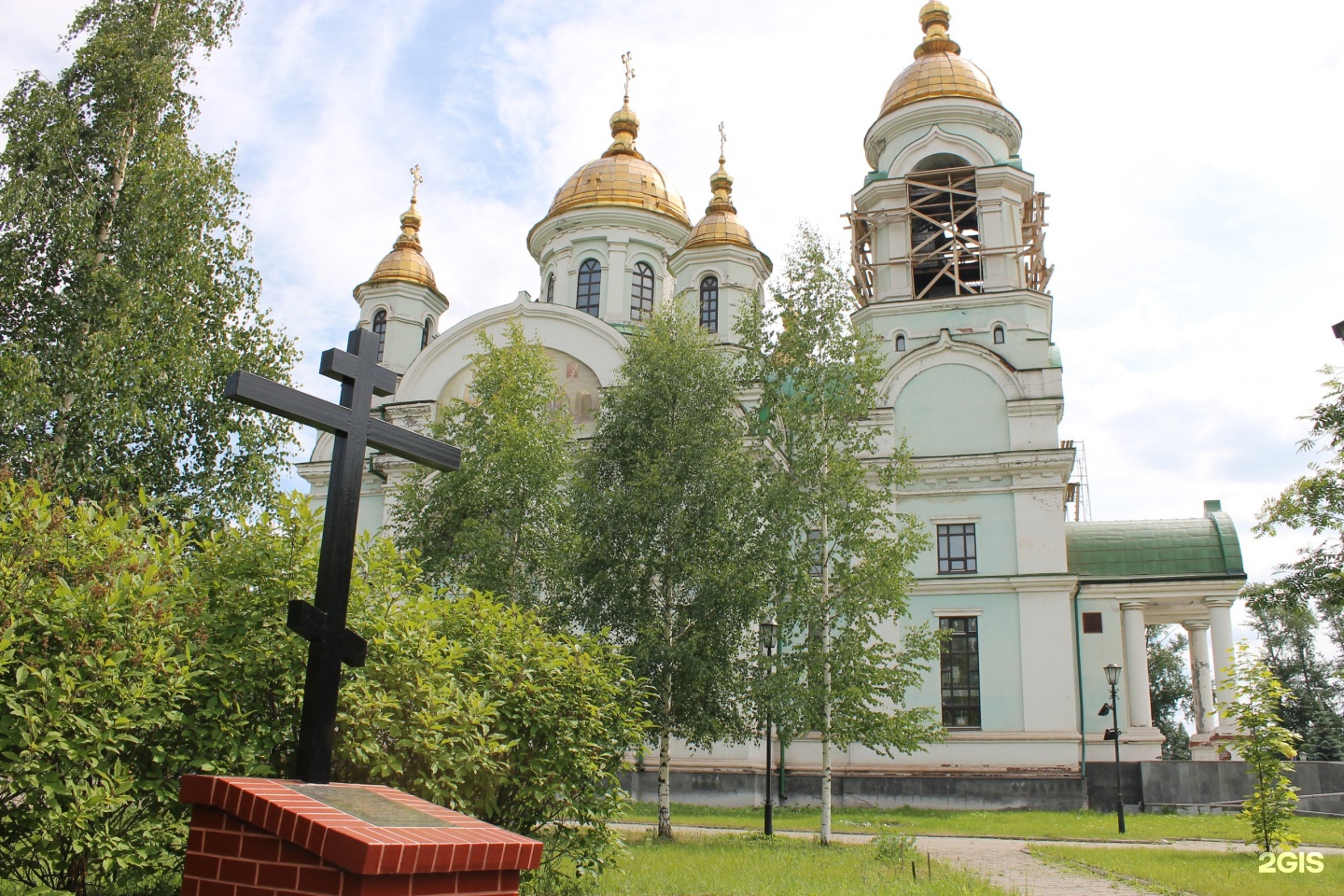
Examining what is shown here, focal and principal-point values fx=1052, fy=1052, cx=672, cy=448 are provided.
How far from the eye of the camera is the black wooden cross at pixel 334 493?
460 cm

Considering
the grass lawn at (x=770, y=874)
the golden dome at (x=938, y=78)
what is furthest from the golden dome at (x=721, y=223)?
the grass lawn at (x=770, y=874)

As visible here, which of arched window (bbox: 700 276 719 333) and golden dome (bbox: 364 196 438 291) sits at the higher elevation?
golden dome (bbox: 364 196 438 291)

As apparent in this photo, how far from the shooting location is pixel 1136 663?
870 inches

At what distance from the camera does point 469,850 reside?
141 inches

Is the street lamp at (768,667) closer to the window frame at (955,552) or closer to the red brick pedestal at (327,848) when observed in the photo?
the window frame at (955,552)

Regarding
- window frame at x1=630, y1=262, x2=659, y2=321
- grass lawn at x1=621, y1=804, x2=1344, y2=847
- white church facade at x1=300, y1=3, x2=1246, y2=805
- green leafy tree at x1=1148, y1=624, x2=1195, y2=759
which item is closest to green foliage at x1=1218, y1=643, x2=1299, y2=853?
grass lawn at x1=621, y1=804, x2=1344, y2=847

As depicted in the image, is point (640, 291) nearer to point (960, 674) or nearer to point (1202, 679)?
point (960, 674)

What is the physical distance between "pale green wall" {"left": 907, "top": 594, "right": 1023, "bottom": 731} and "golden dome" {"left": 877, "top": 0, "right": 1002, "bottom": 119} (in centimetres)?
1226

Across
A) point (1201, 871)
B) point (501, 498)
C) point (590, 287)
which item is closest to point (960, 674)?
point (501, 498)

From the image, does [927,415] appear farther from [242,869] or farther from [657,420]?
[242,869]

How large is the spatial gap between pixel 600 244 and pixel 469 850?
27.1 metres

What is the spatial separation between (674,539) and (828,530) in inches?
95.2

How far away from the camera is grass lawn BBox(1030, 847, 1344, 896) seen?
971cm

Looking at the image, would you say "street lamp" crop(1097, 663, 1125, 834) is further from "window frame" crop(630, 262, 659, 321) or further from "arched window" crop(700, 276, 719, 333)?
"window frame" crop(630, 262, 659, 321)
